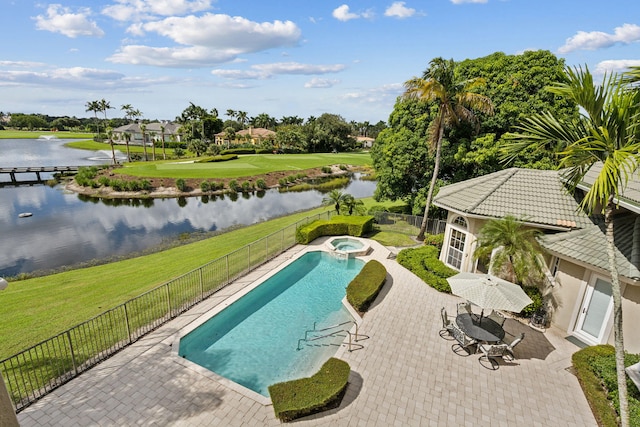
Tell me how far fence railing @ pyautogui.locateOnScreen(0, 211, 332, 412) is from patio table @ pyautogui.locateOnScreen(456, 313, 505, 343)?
10129 mm

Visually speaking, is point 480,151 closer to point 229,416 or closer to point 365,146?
point 229,416

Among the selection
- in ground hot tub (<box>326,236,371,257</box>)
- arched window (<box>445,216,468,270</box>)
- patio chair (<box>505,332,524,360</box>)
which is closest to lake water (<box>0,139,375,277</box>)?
in ground hot tub (<box>326,236,371,257</box>)

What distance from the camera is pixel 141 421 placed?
763 cm

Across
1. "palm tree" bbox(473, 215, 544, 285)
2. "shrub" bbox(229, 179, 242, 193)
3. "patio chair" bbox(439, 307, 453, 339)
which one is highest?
"palm tree" bbox(473, 215, 544, 285)

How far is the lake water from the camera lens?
23.2 meters

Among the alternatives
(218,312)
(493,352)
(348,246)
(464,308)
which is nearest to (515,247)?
(464,308)

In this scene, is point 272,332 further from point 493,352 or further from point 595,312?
point 595,312

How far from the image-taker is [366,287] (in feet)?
45.6

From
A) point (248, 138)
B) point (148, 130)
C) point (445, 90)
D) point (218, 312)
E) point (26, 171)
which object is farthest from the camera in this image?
point (148, 130)

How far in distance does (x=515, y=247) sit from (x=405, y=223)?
42.8 ft

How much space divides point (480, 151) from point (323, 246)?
11889 mm

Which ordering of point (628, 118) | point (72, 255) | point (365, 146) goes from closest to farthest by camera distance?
point (628, 118) < point (72, 255) < point (365, 146)

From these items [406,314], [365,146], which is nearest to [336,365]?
[406,314]

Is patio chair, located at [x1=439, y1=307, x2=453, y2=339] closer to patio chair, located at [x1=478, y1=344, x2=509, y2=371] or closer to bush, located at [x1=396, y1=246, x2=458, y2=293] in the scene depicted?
patio chair, located at [x1=478, y1=344, x2=509, y2=371]
